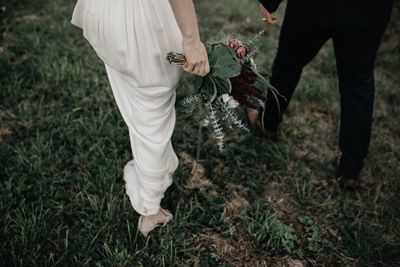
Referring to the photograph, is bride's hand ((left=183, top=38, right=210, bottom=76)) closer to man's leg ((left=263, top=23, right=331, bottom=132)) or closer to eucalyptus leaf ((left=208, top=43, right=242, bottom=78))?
eucalyptus leaf ((left=208, top=43, right=242, bottom=78))

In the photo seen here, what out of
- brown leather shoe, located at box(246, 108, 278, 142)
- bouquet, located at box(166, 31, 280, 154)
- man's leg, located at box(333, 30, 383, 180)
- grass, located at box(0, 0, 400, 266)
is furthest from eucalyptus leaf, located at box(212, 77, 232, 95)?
brown leather shoe, located at box(246, 108, 278, 142)

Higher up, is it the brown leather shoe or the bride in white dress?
the bride in white dress

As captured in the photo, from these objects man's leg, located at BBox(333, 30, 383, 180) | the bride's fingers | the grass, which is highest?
the bride's fingers

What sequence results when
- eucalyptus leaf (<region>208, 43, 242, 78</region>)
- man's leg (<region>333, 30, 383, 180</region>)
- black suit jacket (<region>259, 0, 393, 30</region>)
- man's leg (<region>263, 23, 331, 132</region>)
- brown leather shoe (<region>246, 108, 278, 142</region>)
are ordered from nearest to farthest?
eucalyptus leaf (<region>208, 43, 242, 78</region>) < black suit jacket (<region>259, 0, 393, 30</region>) < man's leg (<region>333, 30, 383, 180</region>) < man's leg (<region>263, 23, 331, 132</region>) < brown leather shoe (<region>246, 108, 278, 142</region>)

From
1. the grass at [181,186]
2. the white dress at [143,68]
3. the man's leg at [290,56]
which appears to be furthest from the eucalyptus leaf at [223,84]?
the man's leg at [290,56]

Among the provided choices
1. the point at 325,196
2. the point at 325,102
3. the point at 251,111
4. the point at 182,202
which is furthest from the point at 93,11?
the point at 325,102

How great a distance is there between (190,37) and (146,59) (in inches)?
9.6

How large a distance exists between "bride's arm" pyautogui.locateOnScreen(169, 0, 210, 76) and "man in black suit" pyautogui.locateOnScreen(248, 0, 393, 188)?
470 mm

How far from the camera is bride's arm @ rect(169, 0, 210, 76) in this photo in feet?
5.17

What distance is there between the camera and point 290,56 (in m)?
2.62

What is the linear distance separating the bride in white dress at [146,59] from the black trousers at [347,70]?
984 millimetres

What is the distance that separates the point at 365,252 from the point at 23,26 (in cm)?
364

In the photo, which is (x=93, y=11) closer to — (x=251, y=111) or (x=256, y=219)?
(x=256, y=219)

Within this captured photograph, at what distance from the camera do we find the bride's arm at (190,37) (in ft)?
5.17
